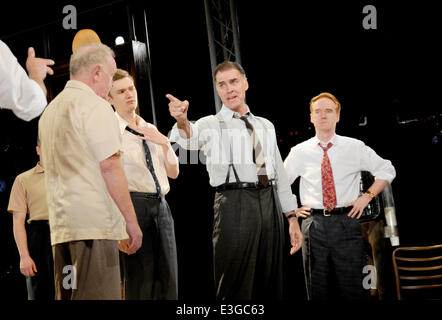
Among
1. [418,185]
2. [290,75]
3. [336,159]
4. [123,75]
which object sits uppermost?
[290,75]

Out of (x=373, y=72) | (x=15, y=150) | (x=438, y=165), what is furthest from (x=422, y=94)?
(x=15, y=150)

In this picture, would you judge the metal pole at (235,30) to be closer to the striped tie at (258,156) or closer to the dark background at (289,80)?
the dark background at (289,80)

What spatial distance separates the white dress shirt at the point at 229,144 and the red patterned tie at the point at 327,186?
0.38 meters

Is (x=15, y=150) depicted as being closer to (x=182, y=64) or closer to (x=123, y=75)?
(x=182, y=64)

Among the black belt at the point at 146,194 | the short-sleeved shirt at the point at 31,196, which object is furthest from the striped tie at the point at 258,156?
the short-sleeved shirt at the point at 31,196

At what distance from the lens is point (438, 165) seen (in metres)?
7.43

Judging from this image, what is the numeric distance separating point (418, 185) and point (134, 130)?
5923 millimetres

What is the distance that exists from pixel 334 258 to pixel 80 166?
2.01 m

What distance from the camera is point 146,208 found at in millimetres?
2881

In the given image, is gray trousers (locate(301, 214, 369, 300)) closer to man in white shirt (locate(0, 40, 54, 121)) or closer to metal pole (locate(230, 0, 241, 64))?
man in white shirt (locate(0, 40, 54, 121))

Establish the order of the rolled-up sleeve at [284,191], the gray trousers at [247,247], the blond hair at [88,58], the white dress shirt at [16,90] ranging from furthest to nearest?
the rolled-up sleeve at [284,191], the gray trousers at [247,247], the blond hair at [88,58], the white dress shirt at [16,90]

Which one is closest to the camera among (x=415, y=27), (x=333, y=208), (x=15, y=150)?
(x=333, y=208)

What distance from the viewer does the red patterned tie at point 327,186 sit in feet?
11.1

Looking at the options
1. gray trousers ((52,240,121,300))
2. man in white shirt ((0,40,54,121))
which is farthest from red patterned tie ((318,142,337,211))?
man in white shirt ((0,40,54,121))
